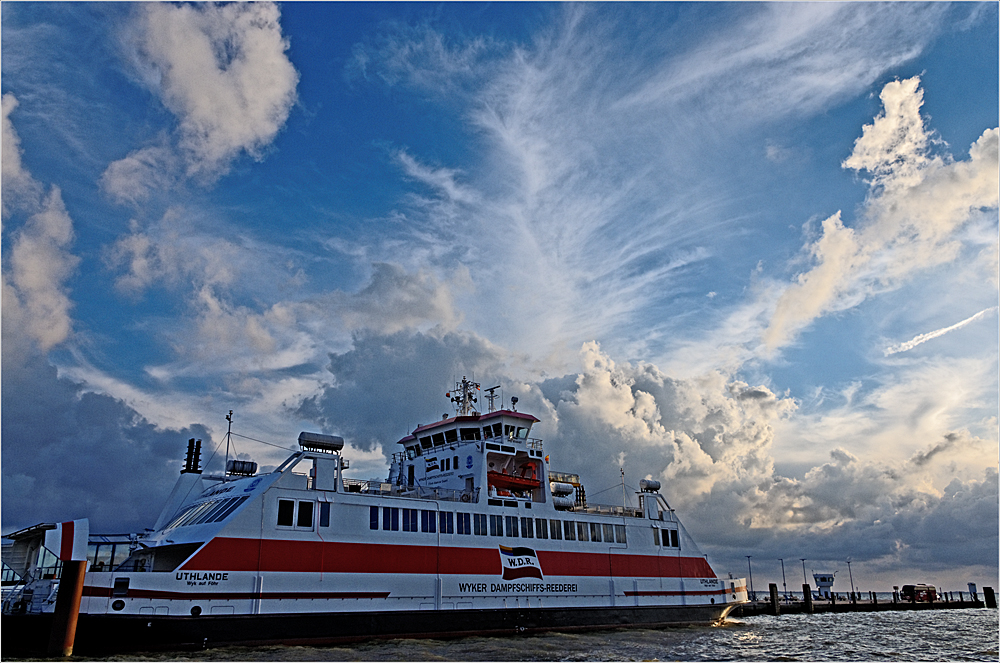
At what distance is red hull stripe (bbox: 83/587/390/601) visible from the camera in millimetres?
20062

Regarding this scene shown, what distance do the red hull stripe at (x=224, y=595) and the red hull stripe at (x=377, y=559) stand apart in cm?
76

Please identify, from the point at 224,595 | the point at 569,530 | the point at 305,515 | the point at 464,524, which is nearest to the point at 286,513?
the point at 305,515

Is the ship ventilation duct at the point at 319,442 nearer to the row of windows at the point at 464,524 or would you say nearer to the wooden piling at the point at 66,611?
the row of windows at the point at 464,524

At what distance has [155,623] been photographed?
2017 cm

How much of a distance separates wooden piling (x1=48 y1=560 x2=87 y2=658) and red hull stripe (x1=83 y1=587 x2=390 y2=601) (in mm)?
707

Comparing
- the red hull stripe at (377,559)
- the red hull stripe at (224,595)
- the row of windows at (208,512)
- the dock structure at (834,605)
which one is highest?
the row of windows at (208,512)

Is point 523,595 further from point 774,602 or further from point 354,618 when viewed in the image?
point 774,602

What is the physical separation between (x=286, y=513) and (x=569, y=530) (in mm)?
14218

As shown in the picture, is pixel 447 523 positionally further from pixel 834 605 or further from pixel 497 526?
pixel 834 605

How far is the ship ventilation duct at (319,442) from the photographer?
83.2 ft

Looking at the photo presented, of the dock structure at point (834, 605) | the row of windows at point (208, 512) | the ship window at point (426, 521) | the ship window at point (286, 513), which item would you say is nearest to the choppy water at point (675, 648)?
the ship window at point (286, 513)

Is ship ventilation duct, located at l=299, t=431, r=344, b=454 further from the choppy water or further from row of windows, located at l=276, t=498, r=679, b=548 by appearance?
the choppy water

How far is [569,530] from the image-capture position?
105ft

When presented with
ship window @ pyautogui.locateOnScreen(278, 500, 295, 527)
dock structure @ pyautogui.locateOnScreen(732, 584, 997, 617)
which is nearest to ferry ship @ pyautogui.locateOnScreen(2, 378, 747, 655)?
ship window @ pyautogui.locateOnScreen(278, 500, 295, 527)
